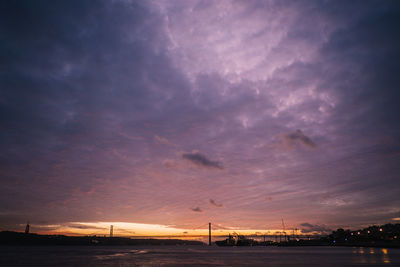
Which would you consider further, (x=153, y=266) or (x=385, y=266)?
(x=153, y=266)

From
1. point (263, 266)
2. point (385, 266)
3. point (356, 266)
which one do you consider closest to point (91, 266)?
point (263, 266)

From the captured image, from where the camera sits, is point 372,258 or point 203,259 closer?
point 372,258

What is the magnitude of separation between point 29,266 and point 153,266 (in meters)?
27.3

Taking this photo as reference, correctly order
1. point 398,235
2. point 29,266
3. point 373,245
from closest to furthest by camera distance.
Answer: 1. point 29,266
2. point 373,245
3. point 398,235

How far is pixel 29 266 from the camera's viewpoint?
56094 mm

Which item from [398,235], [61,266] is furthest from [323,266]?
[398,235]

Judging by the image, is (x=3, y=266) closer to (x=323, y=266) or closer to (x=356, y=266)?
(x=323, y=266)

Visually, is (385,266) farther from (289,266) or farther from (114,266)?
(114,266)

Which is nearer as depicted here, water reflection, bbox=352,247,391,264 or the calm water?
the calm water

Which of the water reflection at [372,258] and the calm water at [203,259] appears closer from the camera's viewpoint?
the calm water at [203,259]

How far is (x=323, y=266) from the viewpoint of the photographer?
56.3m

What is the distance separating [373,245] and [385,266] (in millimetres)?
160581

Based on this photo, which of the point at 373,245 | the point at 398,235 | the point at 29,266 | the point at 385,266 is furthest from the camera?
the point at 398,235

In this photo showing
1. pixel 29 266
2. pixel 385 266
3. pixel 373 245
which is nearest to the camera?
pixel 385 266
